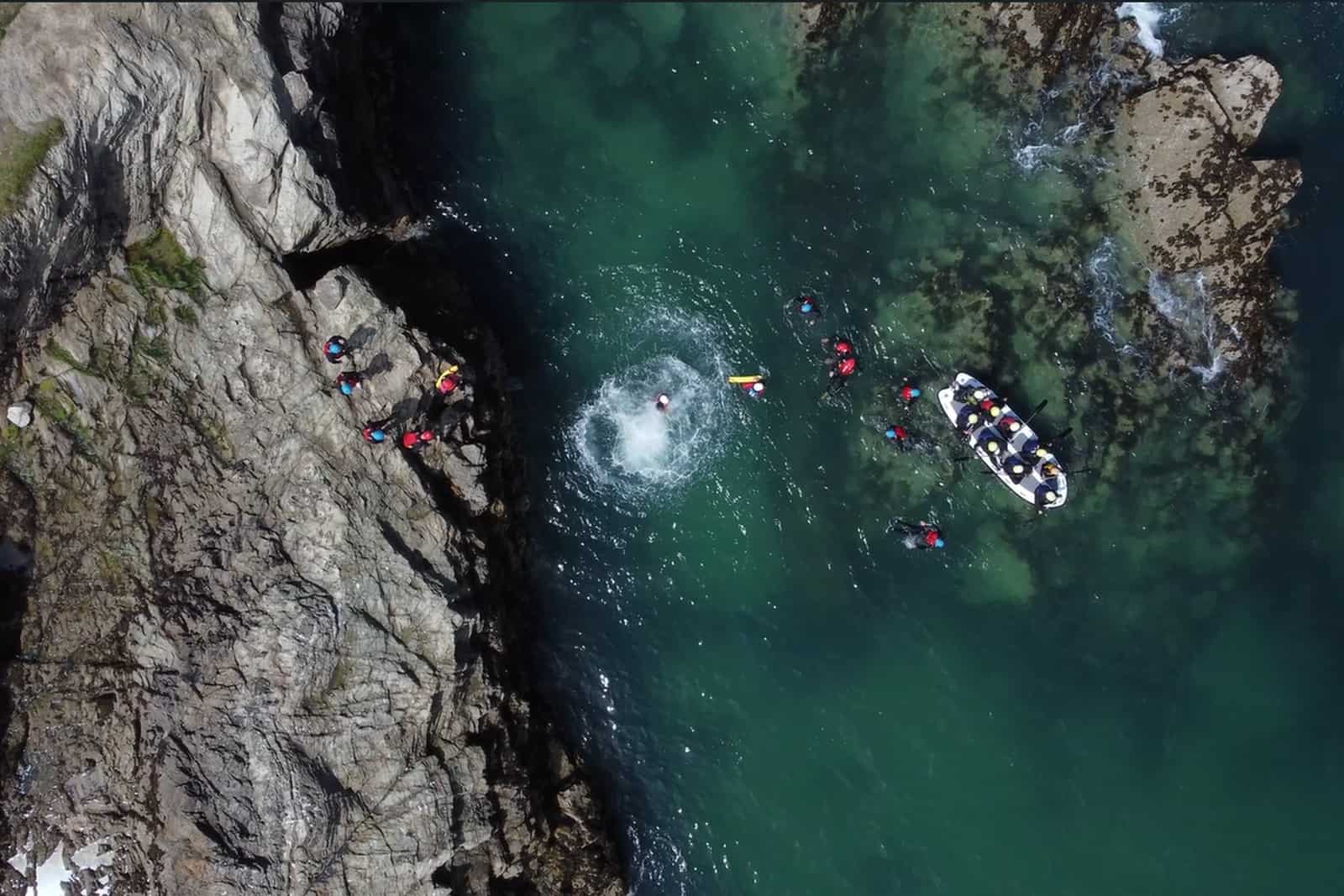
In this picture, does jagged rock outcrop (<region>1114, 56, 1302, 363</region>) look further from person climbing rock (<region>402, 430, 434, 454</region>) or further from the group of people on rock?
person climbing rock (<region>402, 430, 434, 454</region>)

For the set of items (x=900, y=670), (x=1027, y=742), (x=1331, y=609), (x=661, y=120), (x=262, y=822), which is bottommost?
(x=262, y=822)

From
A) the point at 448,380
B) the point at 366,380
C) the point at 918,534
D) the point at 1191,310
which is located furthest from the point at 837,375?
the point at 366,380

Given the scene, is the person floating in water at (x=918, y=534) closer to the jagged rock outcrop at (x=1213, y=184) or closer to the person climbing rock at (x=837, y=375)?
the person climbing rock at (x=837, y=375)

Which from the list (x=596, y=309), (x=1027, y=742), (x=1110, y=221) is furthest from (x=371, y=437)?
(x=1110, y=221)

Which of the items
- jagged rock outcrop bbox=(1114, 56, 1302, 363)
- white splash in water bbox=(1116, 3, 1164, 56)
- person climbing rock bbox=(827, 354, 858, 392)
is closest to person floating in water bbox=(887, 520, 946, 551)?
person climbing rock bbox=(827, 354, 858, 392)

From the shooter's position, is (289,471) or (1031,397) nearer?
(289,471)

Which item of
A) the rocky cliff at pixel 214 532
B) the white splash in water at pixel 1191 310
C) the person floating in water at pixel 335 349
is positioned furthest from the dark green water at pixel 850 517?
the person floating in water at pixel 335 349

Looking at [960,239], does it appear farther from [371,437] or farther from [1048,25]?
[371,437]
